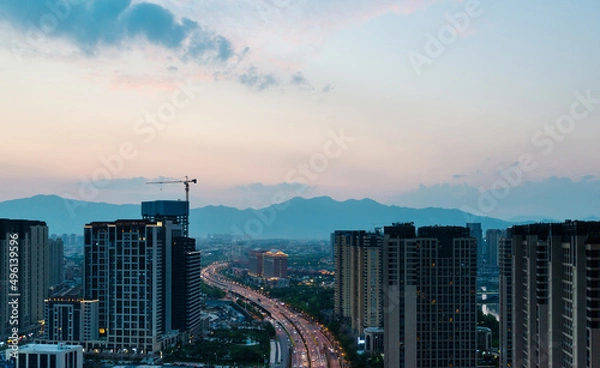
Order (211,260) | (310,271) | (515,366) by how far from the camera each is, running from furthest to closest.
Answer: (211,260)
(310,271)
(515,366)

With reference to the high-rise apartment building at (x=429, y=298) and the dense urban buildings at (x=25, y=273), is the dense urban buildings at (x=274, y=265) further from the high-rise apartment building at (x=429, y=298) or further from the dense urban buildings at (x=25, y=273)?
the high-rise apartment building at (x=429, y=298)

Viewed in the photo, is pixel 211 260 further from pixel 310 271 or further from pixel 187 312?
pixel 187 312

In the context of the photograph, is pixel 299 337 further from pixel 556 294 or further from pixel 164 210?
pixel 556 294

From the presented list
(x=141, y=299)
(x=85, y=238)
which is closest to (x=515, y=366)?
(x=141, y=299)

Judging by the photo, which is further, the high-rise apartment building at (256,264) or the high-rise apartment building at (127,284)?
the high-rise apartment building at (256,264)

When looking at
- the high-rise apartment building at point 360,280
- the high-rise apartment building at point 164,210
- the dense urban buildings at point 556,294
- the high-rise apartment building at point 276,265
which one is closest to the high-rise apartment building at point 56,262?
the high-rise apartment building at point 164,210

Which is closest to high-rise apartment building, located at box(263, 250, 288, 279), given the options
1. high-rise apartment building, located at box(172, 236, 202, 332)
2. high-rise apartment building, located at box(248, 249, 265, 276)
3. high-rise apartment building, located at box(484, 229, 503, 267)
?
high-rise apartment building, located at box(248, 249, 265, 276)

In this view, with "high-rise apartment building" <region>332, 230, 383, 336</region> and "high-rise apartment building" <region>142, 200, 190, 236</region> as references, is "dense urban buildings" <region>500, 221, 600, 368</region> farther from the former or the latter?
"high-rise apartment building" <region>142, 200, 190, 236</region>
